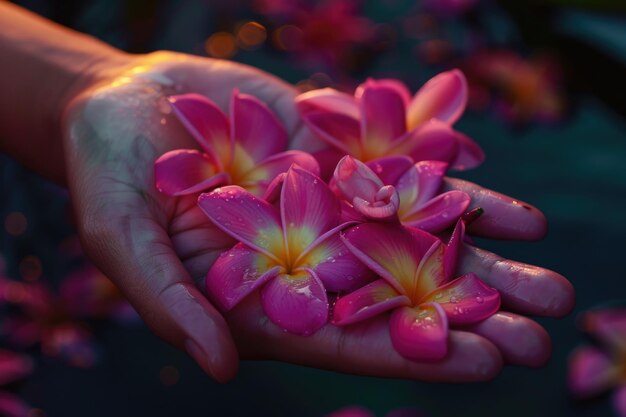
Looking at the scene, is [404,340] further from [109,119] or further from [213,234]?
[109,119]

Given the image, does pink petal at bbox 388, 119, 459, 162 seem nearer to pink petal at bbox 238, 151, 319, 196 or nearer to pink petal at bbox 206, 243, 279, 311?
pink petal at bbox 238, 151, 319, 196

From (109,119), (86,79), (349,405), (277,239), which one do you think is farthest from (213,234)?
(349,405)

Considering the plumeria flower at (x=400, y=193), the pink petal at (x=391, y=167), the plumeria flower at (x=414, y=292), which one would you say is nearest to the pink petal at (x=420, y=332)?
the plumeria flower at (x=414, y=292)

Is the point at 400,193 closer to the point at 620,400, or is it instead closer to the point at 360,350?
the point at 360,350

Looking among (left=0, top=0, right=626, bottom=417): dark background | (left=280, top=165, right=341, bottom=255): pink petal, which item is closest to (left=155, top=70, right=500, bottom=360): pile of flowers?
(left=280, top=165, right=341, bottom=255): pink petal

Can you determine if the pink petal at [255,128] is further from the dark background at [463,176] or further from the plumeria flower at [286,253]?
the dark background at [463,176]
